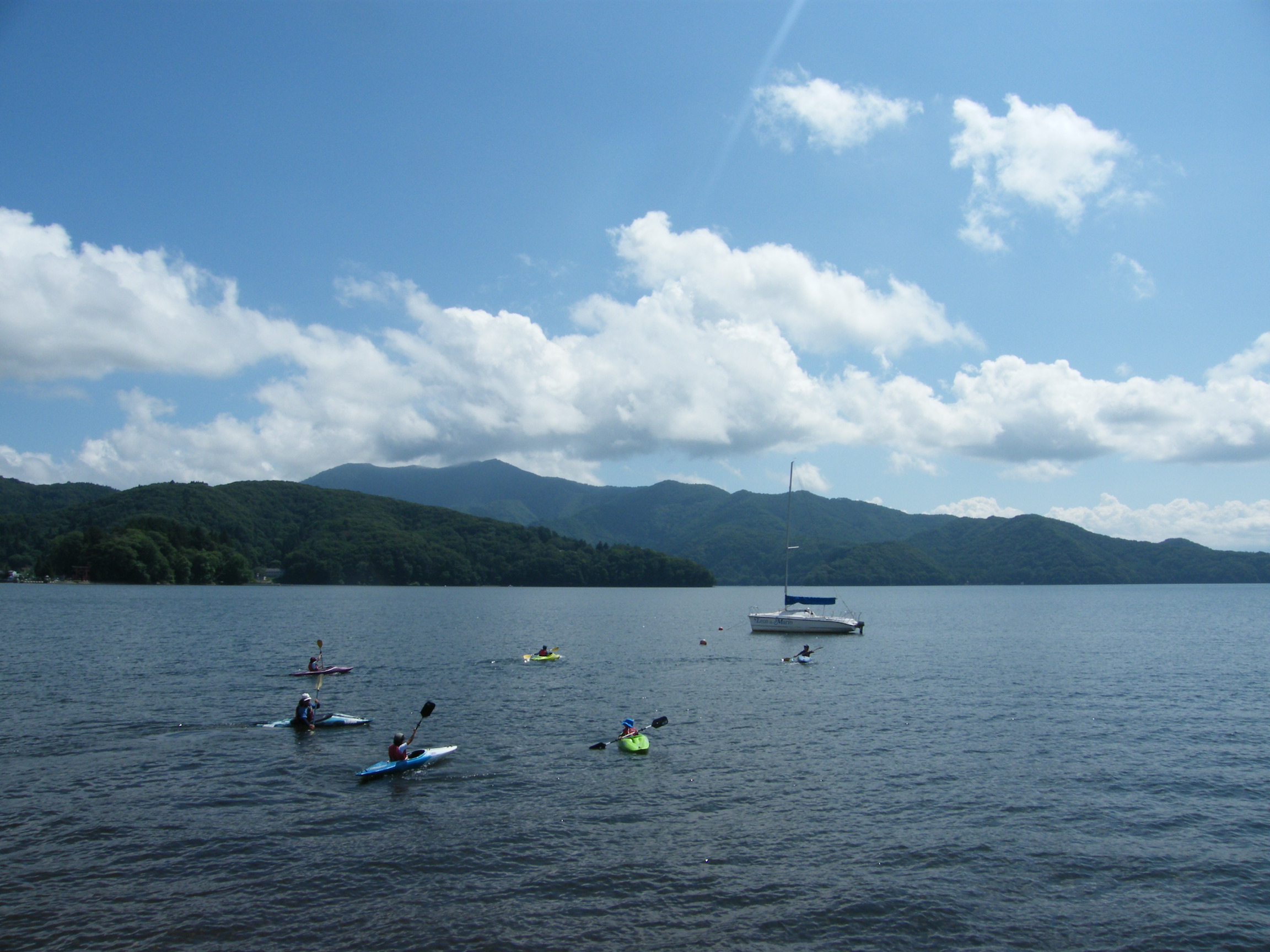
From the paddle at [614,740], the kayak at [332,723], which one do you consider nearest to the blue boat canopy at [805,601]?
the paddle at [614,740]

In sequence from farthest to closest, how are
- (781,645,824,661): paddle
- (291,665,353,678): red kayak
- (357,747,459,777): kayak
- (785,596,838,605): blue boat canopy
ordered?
1. (785,596,838,605): blue boat canopy
2. (781,645,824,661): paddle
3. (291,665,353,678): red kayak
4. (357,747,459,777): kayak

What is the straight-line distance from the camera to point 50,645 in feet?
213

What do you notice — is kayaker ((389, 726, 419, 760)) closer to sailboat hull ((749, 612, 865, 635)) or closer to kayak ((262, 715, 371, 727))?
kayak ((262, 715, 371, 727))

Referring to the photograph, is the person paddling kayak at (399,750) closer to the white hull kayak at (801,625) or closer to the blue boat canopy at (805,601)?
the white hull kayak at (801,625)

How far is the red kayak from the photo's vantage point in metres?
52.5

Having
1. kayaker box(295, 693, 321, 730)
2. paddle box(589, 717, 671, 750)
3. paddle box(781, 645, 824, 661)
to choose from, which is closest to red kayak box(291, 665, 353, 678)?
kayaker box(295, 693, 321, 730)

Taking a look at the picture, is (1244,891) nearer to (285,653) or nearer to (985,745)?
(985,745)

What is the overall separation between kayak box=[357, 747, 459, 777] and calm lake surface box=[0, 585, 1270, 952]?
0.36 m

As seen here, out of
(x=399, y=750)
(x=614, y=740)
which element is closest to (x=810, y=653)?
(x=614, y=740)

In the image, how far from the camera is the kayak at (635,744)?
1246 inches

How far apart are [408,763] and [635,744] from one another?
9219 millimetres

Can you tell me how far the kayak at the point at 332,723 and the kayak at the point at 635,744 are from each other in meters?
14.1

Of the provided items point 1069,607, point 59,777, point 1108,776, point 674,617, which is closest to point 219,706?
point 59,777

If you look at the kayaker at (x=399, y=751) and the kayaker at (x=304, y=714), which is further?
the kayaker at (x=304, y=714)
